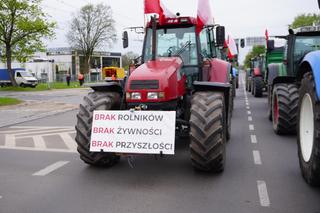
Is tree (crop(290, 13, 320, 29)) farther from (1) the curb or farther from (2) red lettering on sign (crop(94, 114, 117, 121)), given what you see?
(2) red lettering on sign (crop(94, 114, 117, 121))

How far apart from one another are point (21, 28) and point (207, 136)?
2765 cm

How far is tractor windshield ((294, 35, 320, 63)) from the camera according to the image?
32.3 feet

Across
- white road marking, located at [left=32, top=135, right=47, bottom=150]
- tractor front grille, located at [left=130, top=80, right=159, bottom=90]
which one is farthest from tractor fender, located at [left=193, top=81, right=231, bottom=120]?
white road marking, located at [left=32, top=135, right=47, bottom=150]

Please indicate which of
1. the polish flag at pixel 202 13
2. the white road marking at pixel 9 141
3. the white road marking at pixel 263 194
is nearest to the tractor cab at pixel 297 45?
the polish flag at pixel 202 13

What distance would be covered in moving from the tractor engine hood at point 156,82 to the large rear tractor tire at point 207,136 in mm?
466

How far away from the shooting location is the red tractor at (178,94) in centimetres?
544

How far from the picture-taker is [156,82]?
5688 millimetres

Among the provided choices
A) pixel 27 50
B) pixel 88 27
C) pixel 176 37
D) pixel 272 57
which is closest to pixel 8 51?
pixel 27 50

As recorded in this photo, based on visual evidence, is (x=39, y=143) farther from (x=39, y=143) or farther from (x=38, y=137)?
(x=38, y=137)

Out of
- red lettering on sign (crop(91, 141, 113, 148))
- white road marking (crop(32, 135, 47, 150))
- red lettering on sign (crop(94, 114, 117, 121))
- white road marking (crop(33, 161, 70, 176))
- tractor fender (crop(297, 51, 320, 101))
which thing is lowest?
white road marking (crop(33, 161, 70, 176))

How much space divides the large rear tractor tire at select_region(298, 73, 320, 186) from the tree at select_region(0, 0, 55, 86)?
2797 centimetres

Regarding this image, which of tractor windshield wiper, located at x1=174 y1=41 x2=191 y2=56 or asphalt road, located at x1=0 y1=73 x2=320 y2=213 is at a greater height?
tractor windshield wiper, located at x1=174 y1=41 x2=191 y2=56

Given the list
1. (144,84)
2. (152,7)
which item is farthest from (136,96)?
(152,7)

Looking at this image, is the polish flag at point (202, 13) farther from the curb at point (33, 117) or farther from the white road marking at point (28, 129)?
the curb at point (33, 117)
